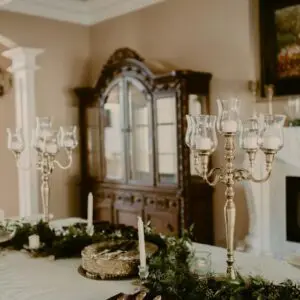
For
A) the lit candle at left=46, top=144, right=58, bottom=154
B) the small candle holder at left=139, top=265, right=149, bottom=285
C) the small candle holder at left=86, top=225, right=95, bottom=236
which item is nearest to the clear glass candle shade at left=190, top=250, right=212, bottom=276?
the small candle holder at left=139, top=265, right=149, bottom=285

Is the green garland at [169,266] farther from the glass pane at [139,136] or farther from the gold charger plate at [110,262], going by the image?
the glass pane at [139,136]

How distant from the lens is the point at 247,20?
4242 mm

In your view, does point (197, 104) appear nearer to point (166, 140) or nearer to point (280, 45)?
point (166, 140)

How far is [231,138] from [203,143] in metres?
0.11

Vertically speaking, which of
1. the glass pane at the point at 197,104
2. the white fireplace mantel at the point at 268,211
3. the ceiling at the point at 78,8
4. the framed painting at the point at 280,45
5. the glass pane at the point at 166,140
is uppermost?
the ceiling at the point at 78,8

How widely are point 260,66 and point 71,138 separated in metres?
2.10

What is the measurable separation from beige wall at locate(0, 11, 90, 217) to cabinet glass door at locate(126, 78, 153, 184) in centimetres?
99

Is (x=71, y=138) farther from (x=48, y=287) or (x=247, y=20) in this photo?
(x=247, y=20)

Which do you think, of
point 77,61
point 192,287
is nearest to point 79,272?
point 192,287

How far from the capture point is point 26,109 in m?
4.90

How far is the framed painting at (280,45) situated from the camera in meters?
4.01

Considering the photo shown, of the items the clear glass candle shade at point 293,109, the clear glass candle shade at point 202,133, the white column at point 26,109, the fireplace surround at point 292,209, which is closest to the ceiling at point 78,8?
the white column at point 26,109

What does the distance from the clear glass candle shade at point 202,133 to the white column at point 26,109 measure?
10.5ft

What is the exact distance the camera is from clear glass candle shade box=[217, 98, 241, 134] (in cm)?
180
